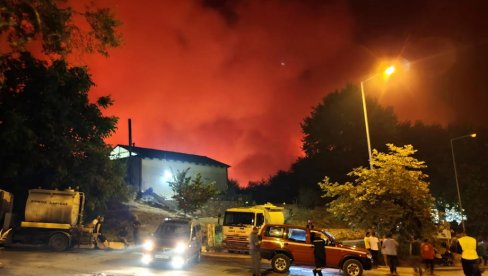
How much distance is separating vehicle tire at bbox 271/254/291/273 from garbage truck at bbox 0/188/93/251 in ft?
38.2

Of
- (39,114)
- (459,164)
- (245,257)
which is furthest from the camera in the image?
(459,164)

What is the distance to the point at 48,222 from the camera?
23203 mm

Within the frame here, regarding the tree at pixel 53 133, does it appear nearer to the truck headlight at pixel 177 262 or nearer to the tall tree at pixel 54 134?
the tall tree at pixel 54 134

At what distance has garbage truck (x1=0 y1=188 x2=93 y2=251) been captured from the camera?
22.5 m

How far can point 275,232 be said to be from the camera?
56.5 ft

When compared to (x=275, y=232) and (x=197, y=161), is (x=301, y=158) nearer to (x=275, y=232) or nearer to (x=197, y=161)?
(x=197, y=161)

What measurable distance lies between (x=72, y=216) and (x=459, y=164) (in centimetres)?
4095

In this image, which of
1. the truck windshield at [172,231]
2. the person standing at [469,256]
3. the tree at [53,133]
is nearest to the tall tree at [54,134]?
the tree at [53,133]

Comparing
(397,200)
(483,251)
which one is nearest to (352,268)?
(397,200)

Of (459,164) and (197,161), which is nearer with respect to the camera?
(459,164)

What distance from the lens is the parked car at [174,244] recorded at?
1616cm

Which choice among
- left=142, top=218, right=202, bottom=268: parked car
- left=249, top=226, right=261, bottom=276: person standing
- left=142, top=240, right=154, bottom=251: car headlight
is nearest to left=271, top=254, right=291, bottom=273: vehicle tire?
left=249, top=226, right=261, bottom=276: person standing

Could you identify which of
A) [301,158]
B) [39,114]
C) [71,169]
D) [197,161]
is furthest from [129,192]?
[301,158]

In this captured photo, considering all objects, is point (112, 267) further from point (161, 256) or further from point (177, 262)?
point (177, 262)
